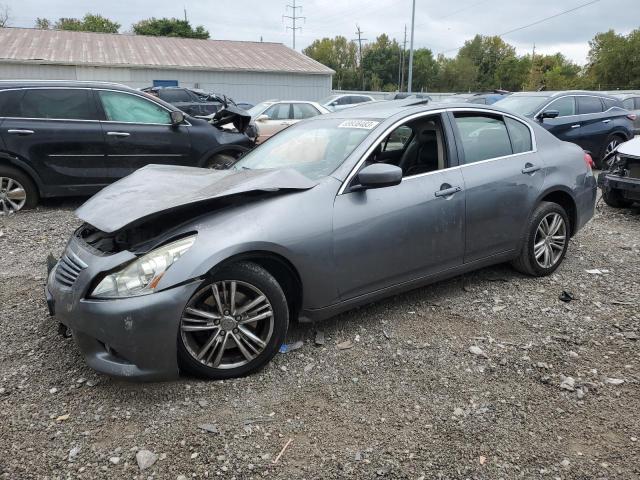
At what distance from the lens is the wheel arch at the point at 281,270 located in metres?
2.90

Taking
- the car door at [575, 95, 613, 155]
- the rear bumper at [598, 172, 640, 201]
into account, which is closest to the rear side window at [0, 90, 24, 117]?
the rear bumper at [598, 172, 640, 201]

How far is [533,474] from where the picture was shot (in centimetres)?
231

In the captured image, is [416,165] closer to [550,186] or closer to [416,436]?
[550,186]

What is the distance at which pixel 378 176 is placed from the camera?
10.8 ft

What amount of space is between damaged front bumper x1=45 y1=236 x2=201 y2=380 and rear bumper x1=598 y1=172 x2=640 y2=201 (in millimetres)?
6223

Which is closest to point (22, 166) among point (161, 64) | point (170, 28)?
point (161, 64)

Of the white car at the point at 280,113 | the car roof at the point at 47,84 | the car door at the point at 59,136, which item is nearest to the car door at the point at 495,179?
the car door at the point at 59,136

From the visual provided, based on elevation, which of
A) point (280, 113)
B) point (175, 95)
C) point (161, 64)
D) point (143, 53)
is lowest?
point (280, 113)

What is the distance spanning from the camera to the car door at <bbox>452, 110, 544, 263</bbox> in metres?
3.98

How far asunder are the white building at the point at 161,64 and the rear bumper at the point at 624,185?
89.4 feet

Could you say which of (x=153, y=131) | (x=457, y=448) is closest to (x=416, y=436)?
(x=457, y=448)

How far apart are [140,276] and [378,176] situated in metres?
1.56

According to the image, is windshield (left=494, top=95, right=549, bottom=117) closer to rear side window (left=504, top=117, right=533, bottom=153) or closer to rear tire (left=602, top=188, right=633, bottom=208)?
rear tire (left=602, top=188, right=633, bottom=208)

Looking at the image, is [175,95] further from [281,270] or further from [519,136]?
[281,270]
